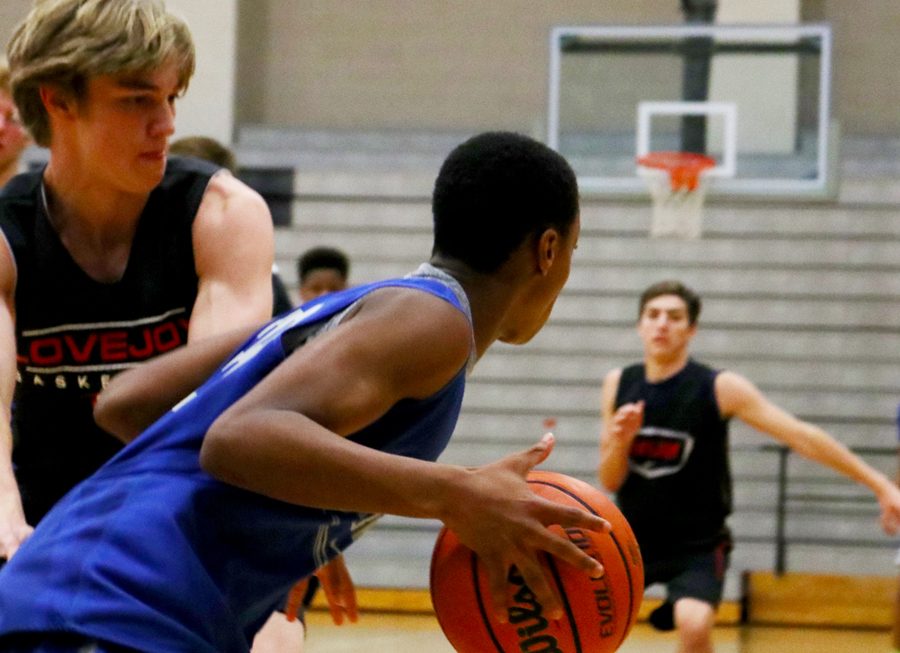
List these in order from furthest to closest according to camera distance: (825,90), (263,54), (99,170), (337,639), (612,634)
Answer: (263,54)
(825,90)
(337,639)
(99,170)
(612,634)

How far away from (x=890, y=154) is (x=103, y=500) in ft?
32.6

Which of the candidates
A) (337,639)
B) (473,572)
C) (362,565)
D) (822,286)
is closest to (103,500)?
(473,572)

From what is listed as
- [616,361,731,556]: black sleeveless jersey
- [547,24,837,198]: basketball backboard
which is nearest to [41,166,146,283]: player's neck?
[616,361,731,556]: black sleeveless jersey

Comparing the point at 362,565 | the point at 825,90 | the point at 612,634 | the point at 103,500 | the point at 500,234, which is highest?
the point at 825,90

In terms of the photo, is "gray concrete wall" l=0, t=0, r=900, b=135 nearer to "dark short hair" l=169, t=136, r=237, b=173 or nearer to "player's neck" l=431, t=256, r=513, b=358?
"dark short hair" l=169, t=136, r=237, b=173

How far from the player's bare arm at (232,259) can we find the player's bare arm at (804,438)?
376 cm

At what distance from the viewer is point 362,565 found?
980 cm

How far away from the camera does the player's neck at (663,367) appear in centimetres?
652

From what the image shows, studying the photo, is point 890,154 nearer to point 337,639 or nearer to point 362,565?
point 362,565

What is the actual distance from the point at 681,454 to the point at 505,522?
4550mm

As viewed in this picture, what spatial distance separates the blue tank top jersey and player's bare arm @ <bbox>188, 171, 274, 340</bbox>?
630 millimetres

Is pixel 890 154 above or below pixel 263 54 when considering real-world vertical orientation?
below

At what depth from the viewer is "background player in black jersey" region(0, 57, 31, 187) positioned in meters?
3.60

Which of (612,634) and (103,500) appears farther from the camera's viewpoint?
(612,634)
